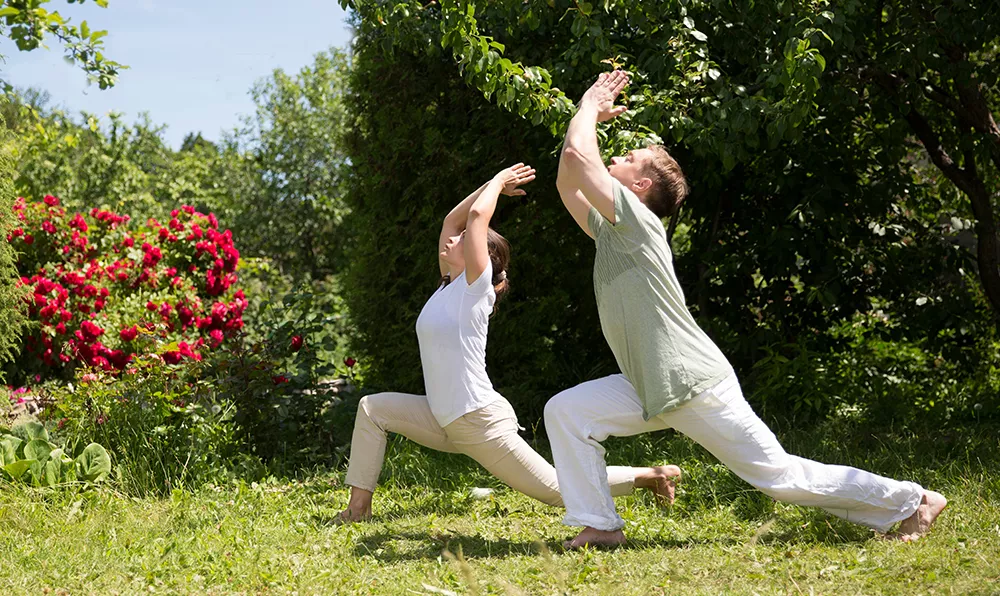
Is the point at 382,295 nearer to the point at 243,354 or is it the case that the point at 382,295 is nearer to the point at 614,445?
the point at 243,354

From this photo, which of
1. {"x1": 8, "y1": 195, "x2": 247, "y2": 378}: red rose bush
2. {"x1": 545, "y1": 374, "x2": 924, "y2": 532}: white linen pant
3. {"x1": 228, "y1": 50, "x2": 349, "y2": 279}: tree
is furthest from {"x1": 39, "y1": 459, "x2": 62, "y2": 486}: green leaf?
{"x1": 228, "y1": 50, "x2": 349, "y2": 279}: tree

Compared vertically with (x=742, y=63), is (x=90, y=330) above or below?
below

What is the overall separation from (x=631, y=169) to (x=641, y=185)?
68mm

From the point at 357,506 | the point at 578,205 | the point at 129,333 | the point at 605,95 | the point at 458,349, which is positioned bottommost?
the point at 357,506

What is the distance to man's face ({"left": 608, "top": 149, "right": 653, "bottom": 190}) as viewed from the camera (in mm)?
3633

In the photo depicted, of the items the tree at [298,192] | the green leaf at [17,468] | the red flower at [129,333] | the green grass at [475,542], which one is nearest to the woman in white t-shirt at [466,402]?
the green grass at [475,542]

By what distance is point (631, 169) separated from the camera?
364 centimetres

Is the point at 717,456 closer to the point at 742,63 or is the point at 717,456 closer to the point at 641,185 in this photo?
the point at 641,185

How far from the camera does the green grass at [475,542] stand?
329 cm

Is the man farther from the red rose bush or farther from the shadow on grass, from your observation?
the red rose bush

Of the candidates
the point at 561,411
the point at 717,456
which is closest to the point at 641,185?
the point at 561,411

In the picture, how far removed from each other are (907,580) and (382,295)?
414 centimetres

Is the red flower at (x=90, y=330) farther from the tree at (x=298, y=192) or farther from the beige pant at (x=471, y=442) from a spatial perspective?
the tree at (x=298, y=192)

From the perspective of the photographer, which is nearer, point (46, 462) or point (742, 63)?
point (46, 462)
